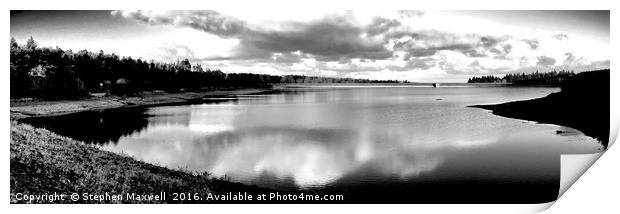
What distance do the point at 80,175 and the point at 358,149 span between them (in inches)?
386

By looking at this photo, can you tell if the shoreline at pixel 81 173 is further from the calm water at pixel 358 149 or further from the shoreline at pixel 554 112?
the shoreline at pixel 554 112

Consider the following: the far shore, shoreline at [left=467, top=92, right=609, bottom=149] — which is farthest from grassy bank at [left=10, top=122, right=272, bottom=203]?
shoreline at [left=467, top=92, right=609, bottom=149]

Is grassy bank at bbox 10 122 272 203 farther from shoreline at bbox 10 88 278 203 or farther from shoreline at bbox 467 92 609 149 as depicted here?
shoreline at bbox 467 92 609 149

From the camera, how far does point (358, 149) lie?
56.4 ft

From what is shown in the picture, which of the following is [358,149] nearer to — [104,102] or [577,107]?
[577,107]

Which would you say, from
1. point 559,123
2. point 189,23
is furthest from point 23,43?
point 559,123

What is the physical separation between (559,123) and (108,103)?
28.8 m

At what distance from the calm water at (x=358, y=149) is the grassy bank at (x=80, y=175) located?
1.66m

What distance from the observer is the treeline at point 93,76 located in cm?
1279

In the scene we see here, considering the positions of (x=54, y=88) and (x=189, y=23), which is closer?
(x=189, y=23)

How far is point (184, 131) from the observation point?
69.5ft

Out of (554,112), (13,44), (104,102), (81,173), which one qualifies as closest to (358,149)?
(81,173)

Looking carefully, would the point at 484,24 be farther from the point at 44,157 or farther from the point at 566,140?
the point at 44,157

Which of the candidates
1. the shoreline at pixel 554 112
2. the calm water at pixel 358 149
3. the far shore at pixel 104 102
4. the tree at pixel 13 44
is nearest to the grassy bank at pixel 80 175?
the far shore at pixel 104 102
